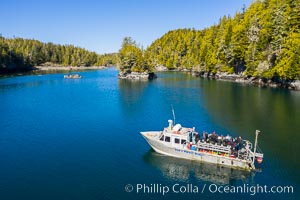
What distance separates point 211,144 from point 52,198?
739 inches

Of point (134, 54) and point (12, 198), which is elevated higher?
point (134, 54)

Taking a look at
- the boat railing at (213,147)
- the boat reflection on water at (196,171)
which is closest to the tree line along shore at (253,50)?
the boat railing at (213,147)

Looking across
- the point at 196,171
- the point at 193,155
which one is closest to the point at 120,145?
the point at 193,155

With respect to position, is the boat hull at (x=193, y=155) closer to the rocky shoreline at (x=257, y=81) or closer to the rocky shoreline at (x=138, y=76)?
the rocky shoreline at (x=257, y=81)

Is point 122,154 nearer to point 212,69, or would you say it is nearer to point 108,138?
point 108,138

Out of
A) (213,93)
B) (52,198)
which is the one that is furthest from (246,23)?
(52,198)

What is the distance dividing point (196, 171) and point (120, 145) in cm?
1288

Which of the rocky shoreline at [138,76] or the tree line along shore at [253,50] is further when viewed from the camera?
the rocky shoreline at [138,76]

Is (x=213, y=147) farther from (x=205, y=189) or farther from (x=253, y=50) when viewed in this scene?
(x=253, y=50)

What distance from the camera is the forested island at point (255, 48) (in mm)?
87575

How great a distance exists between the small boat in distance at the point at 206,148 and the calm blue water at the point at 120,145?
3.27ft

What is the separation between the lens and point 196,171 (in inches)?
1190

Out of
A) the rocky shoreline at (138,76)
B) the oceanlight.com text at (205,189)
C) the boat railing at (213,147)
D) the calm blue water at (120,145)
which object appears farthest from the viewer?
the rocky shoreline at (138,76)

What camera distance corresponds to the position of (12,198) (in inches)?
976
